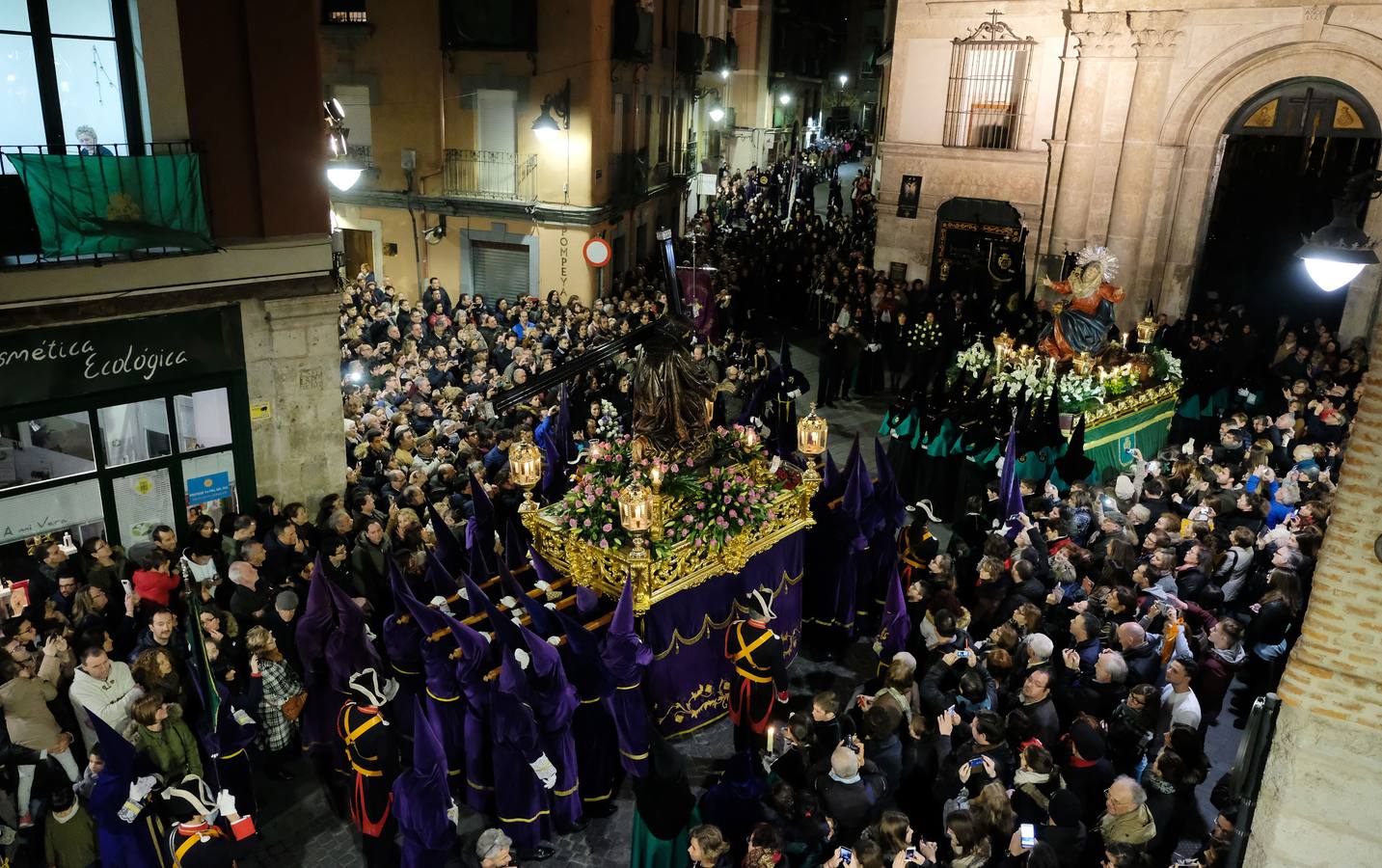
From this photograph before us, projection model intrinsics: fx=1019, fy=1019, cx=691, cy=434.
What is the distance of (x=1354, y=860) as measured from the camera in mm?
5711

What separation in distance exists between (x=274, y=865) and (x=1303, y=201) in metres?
29.8

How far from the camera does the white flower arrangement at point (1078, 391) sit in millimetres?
15336

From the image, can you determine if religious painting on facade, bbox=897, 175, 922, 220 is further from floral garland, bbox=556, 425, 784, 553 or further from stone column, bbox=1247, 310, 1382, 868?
stone column, bbox=1247, 310, 1382, 868

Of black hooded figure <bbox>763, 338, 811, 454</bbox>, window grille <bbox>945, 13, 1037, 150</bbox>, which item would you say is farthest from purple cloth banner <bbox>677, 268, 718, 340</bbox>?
window grille <bbox>945, 13, 1037, 150</bbox>

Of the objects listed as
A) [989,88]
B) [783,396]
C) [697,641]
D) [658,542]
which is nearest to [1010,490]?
[697,641]

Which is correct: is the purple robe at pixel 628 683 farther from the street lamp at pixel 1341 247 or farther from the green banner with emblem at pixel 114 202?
the green banner with emblem at pixel 114 202

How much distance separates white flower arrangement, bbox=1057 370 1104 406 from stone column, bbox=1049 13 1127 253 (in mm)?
7545

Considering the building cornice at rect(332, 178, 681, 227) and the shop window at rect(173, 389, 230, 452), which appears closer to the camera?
the shop window at rect(173, 389, 230, 452)

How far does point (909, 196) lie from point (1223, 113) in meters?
6.61

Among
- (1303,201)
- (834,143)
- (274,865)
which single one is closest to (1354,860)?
(274,865)

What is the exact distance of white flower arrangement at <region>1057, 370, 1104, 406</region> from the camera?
604 inches

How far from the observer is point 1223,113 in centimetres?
2036

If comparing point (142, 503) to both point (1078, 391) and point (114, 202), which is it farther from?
point (1078, 391)

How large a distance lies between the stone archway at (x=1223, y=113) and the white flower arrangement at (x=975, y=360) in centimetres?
733
